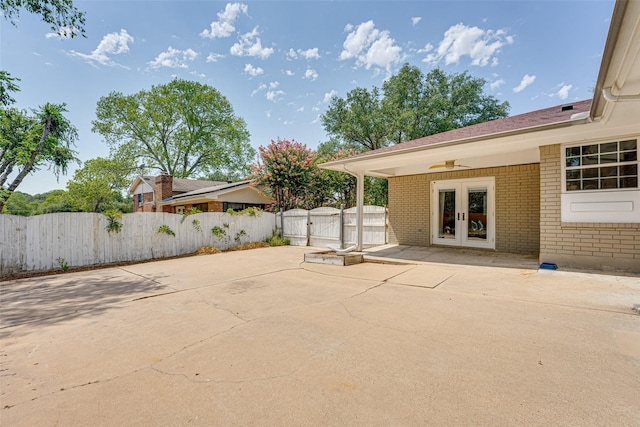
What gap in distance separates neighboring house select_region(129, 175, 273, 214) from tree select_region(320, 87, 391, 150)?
9112 mm

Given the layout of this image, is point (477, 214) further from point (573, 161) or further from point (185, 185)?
point (185, 185)

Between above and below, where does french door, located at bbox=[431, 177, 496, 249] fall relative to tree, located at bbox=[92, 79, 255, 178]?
below

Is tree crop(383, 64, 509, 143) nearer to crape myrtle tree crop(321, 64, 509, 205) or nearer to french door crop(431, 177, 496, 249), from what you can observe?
crape myrtle tree crop(321, 64, 509, 205)

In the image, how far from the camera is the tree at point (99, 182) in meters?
24.0

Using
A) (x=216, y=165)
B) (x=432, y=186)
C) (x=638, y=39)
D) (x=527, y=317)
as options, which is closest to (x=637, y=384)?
(x=527, y=317)

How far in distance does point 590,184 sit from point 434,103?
17.1m

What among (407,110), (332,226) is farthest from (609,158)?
(407,110)

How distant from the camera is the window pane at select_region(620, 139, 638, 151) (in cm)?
552

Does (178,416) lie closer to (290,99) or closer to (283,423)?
(283,423)

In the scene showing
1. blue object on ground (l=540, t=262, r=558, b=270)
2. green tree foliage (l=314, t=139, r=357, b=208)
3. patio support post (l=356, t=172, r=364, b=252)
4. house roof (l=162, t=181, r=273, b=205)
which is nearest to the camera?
blue object on ground (l=540, t=262, r=558, b=270)

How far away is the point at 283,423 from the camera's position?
1753 mm

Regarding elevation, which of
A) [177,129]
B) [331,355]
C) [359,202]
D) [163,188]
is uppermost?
[177,129]

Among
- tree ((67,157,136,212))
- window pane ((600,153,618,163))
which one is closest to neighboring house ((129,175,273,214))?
tree ((67,157,136,212))

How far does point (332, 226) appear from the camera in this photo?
38.8ft
